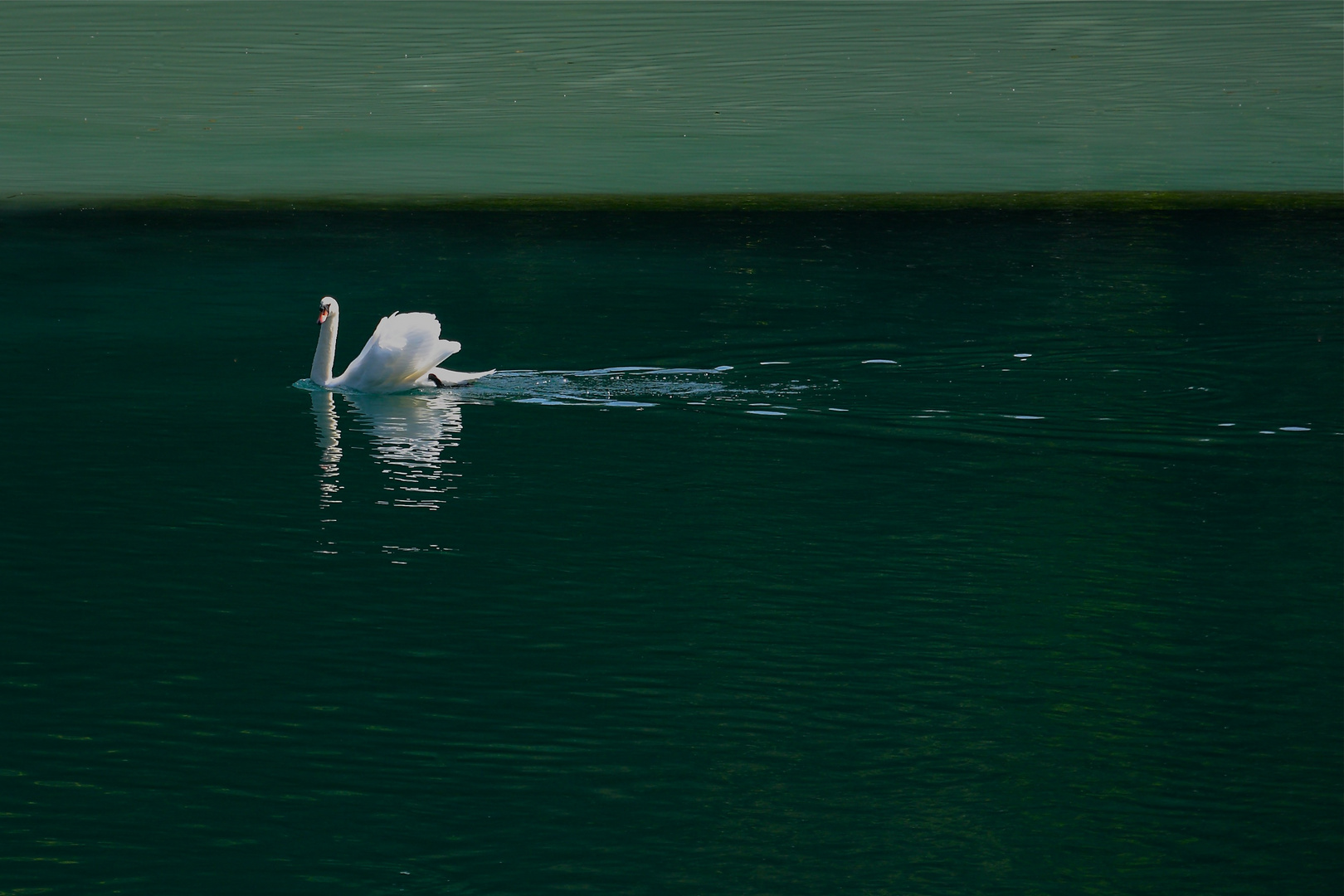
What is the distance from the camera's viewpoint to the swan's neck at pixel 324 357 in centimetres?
1608

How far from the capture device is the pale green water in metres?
28.9

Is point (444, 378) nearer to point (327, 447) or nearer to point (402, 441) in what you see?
point (402, 441)

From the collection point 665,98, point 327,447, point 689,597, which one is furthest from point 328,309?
point 665,98

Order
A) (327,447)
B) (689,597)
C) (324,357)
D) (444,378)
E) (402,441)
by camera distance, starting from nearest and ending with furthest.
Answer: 1. (689,597)
2. (327,447)
3. (402,441)
4. (444,378)
5. (324,357)

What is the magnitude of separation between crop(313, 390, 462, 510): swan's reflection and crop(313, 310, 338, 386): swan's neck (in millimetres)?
131

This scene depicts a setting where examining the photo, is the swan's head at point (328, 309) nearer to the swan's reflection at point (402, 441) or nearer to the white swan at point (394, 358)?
the white swan at point (394, 358)

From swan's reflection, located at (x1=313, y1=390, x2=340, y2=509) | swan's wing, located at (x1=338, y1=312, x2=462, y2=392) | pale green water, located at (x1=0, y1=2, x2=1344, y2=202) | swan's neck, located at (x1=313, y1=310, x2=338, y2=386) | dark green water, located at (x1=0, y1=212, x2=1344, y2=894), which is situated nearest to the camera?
dark green water, located at (x1=0, y1=212, x2=1344, y2=894)

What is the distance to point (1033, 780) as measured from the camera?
8.05 meters

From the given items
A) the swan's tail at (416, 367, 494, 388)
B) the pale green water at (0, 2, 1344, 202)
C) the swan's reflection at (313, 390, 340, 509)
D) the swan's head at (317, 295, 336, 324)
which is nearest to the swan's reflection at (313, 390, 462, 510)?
the swan's reflection at (313, 390, 340, 509)

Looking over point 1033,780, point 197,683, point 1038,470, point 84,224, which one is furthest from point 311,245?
point 1033,780

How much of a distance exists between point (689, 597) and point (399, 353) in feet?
19.7

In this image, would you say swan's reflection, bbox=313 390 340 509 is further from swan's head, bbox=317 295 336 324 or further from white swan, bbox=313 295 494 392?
swan's head, bbox=317 295 336 324

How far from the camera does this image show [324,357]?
1609 cm

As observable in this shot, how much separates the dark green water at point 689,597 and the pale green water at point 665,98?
9.75 m
